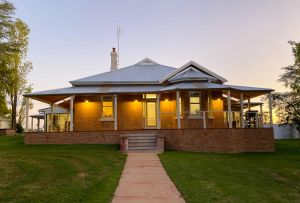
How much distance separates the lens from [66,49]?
28547mm

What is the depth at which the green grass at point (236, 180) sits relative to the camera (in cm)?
748

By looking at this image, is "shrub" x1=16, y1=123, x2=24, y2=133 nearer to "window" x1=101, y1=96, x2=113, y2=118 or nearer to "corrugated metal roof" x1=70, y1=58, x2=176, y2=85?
"corrugated metal roof" x1=70, y1=58, x2=176, y2=85

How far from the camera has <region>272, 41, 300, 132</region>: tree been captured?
2174cm

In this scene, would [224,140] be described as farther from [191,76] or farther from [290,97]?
[290,97]

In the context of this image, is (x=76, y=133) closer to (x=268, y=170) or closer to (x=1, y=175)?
(x=1, y=175)

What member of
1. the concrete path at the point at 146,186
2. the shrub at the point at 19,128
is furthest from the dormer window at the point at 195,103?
the shrub at the point at 19,128

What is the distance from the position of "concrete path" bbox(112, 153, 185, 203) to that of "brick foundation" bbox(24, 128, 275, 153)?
20.1 feet

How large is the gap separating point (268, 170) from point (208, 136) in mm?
6525

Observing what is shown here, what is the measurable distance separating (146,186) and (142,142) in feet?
32.3

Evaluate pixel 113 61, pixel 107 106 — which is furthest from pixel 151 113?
pixel 113 61

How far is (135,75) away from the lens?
24938mm

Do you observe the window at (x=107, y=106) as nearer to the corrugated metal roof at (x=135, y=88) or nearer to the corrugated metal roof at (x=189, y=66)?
the corrugated metal roof at (x=135, y=88)

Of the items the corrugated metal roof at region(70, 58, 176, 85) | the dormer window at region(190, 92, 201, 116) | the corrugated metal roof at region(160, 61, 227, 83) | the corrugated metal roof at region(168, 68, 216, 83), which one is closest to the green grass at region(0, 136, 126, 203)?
the dormer window at region(190, 92, 201, 116)

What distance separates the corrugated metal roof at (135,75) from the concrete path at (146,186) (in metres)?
11.9
